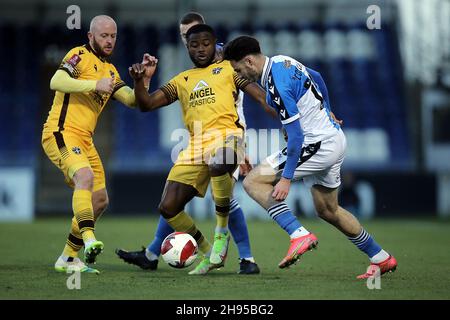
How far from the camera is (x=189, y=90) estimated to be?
27.2 ft

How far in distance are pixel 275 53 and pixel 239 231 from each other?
62.1ft

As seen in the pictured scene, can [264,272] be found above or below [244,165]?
below

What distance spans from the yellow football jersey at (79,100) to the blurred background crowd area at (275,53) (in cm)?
1412

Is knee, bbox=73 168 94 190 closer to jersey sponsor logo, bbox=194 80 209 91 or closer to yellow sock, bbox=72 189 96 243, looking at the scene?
yellow sock, bbox=72 189 96 243

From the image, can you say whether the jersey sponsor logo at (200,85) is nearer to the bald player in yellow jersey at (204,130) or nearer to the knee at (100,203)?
the bald player in yellow jersey at (204,130)

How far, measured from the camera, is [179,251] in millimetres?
7887

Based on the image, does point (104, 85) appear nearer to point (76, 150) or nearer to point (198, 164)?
point (76, 150)

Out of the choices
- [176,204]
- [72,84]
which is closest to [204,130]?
[176,204]

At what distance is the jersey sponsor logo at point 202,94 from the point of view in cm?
825

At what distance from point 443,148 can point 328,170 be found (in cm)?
1944

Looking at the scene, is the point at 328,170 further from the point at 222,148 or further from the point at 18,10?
the point at 18,10

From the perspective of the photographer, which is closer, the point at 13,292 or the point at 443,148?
the point at 13,292

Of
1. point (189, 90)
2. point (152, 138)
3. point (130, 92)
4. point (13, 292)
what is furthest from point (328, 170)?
point (152, 138)

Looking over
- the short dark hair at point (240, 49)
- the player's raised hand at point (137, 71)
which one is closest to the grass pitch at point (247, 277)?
the player's raised hand at point (137, 71)
